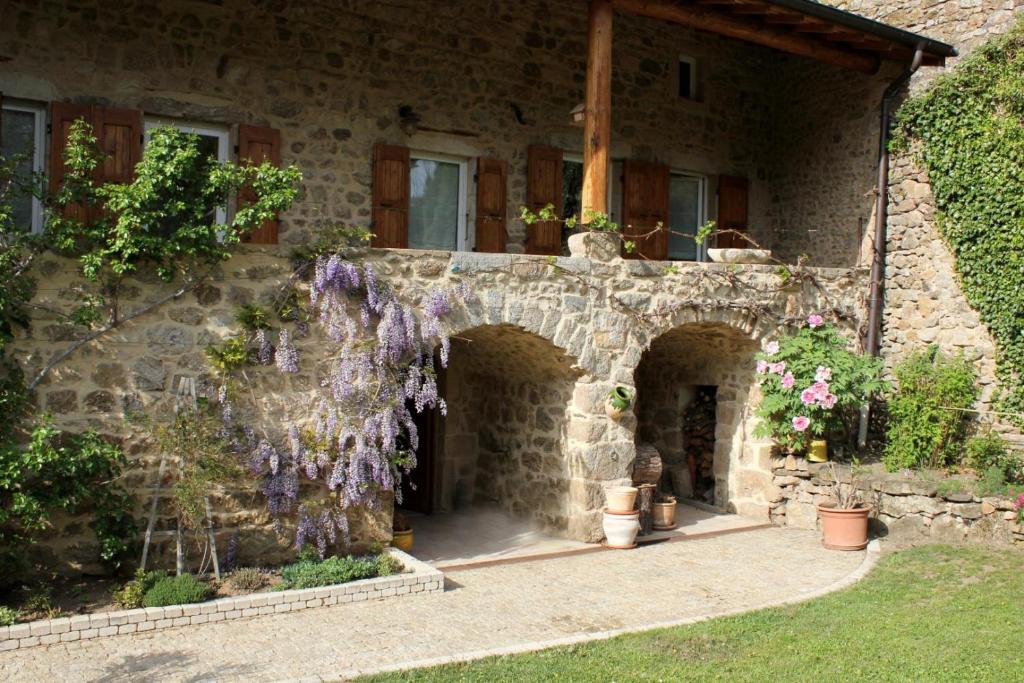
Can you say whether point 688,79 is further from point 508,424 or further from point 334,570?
point 334,570

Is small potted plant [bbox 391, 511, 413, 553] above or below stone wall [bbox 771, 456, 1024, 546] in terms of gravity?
below

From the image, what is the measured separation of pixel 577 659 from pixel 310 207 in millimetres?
5283

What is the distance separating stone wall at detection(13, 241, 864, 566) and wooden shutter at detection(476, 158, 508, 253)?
1.12 metres

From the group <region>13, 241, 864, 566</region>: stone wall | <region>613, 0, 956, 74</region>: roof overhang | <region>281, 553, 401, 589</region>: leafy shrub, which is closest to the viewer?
<region>13, 241, 864, 566</region>: stone wall

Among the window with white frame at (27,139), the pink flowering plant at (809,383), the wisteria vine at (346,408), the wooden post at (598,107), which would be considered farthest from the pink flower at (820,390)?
the window with white frame at (27,139)

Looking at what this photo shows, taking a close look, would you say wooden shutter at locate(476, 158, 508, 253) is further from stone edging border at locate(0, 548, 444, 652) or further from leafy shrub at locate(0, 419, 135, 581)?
leafy shrub at locate(0, 419, 135, 581)

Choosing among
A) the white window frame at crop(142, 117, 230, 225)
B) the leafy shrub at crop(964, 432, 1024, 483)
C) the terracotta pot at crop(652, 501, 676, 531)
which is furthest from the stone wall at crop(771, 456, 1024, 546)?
the white window frame at crop(142, 117, 230, 225)

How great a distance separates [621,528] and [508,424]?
5.69ft

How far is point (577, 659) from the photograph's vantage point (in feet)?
17.5

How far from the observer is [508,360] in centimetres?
888

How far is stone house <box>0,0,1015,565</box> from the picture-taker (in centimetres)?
766

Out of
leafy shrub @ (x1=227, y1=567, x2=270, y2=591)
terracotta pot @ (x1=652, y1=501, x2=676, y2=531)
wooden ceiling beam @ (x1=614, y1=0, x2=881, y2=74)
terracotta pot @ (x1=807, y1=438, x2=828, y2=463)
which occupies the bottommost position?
leafy shrub @ (x1=227, y1=567, x2=270, y2=591)

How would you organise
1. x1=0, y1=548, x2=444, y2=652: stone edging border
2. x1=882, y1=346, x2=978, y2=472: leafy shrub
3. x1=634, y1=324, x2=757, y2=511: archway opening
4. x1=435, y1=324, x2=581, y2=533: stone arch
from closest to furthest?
1. x1=0, y1=548, x2=444, y2=652: stone edging border
2. x1=435, y1=324, x2=581, y2=533: stone arch
3. x1=882, y1=346, x2=978, y2=472: leafy shrub
4. x1=634, y1=324, x2=757, y2=511: archway opening

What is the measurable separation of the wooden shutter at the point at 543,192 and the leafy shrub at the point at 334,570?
14.2ft
